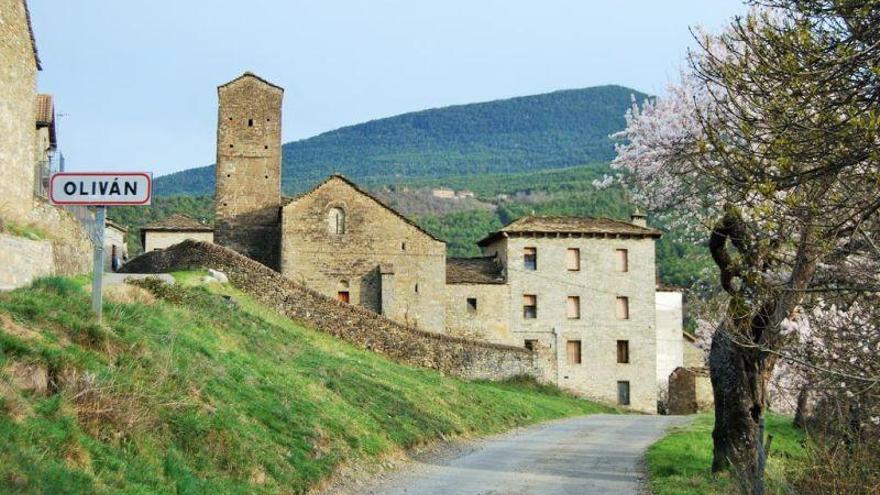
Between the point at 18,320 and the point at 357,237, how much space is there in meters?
36.6

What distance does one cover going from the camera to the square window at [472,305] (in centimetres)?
5028

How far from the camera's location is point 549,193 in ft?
401

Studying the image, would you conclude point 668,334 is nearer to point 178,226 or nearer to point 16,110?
point 178,226

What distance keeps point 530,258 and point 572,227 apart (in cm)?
274

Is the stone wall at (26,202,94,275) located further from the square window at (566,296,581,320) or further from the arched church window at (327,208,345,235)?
the square window at (566,296,581,320)

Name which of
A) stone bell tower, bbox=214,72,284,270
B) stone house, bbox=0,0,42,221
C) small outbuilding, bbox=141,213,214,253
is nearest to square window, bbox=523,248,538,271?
stone bell tower, bbox=214,72,284,270

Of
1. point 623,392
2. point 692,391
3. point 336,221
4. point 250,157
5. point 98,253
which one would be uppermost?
point 250,157

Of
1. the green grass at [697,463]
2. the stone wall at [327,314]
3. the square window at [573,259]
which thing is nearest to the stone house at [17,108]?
the stone wall at [327,314]

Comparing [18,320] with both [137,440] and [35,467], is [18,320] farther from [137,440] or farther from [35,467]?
[35,467]

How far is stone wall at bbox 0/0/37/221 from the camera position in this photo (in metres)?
26.0

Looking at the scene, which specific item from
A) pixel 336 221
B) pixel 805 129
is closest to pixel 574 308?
pixel 336 221

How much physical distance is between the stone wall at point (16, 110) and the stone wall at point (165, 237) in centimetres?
2598

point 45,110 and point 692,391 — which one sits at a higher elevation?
point 45,110

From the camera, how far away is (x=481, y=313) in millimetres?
50500
